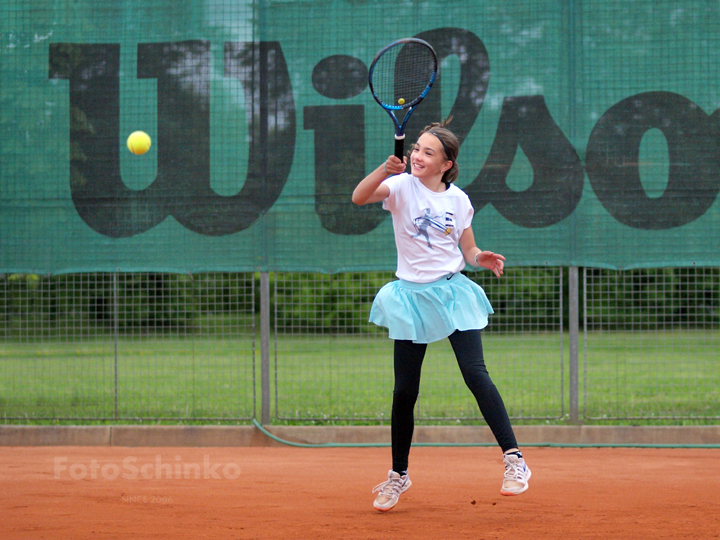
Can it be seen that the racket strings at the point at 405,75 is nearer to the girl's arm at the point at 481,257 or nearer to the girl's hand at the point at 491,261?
the girl's arm at the point at 481,257

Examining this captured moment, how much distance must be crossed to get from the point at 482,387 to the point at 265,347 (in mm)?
2616

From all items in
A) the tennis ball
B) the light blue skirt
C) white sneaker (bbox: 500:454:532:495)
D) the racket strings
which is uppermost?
the racket strings

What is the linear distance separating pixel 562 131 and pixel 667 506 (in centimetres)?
281

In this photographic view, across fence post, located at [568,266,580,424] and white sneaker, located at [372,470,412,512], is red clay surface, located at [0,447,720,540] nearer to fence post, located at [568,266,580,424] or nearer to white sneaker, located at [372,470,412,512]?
white sneaker, located at [372,470,412,512]

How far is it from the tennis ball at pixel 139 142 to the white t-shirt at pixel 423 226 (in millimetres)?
2756

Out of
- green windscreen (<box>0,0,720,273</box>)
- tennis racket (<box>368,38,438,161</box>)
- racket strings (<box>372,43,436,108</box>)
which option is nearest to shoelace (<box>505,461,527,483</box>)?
tennis racket (<box>368,38,438,161</box>)

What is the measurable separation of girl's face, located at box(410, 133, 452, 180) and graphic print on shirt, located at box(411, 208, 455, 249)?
0.18 metres

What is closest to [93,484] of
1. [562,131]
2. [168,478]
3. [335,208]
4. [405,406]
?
[168,478]

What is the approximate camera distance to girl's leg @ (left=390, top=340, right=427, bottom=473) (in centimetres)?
352

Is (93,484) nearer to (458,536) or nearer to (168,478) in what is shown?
(168,478)

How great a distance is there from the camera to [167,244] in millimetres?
5742

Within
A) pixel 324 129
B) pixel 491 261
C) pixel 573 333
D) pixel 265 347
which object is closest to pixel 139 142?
pixel 324 129

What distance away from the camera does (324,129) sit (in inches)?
224

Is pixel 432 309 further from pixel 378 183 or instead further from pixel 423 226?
pixel 378 183
